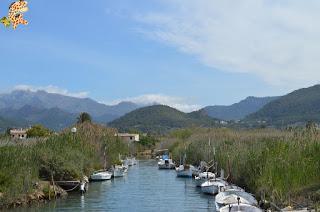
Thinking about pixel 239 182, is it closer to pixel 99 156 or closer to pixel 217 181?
pixel 217 181

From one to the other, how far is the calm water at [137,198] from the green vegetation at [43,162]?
245 centimetres

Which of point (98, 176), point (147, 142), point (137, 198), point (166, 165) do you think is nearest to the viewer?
point (137, 198)

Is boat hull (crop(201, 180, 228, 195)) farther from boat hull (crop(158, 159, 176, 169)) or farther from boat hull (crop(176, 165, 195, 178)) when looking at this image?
boat hull (crop(158, 159, 176, 169))

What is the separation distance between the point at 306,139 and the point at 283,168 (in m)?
7.07

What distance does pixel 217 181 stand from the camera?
53.9 m

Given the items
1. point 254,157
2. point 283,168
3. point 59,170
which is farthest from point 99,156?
point 283,168

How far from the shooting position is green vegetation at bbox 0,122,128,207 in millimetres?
41719

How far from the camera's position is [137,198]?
5016 cm

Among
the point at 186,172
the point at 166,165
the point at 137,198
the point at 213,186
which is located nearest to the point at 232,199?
the point at 213,186

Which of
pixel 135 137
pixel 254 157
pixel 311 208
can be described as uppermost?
pixel 135 137

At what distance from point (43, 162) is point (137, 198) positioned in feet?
33.3

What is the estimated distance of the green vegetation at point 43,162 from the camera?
41.7 meters

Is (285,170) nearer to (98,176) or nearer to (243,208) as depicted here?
(243,208)

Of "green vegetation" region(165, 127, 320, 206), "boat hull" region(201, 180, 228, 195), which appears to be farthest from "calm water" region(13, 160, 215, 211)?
"green vegetation" region(165, 127, 320, 206)
